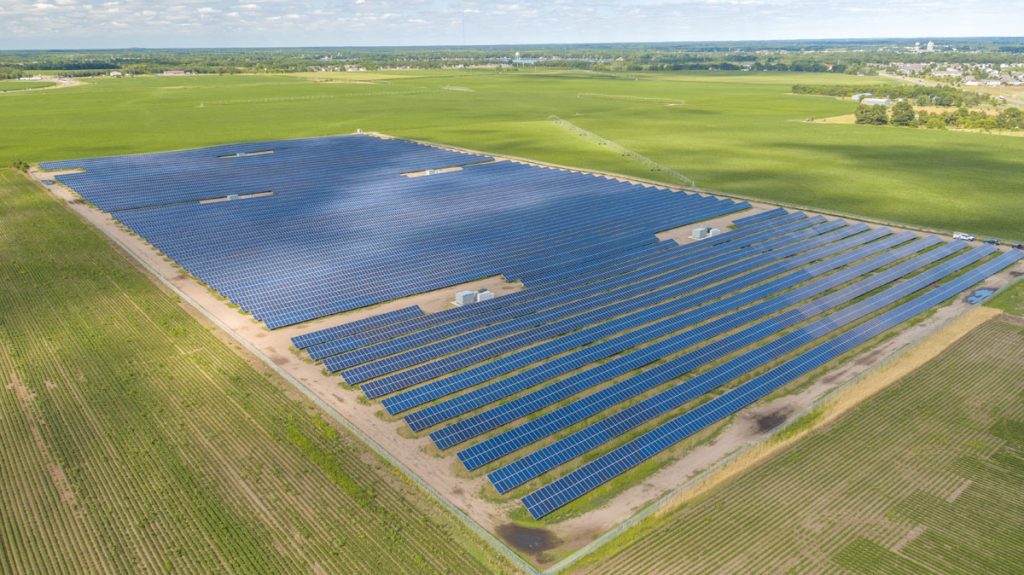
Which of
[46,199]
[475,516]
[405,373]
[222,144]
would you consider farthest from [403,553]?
[222,144]

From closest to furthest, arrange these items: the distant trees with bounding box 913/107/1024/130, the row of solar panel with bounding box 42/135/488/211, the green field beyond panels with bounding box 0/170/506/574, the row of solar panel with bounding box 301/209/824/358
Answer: the green field beyond panels with bounding box 0/170/506/574 < the row of solar panel with bounding box 301/209/824/358 < the row of solar panel with bounding box 42/135/488/211 < the distant trees with bounding box 913/107/1024/130

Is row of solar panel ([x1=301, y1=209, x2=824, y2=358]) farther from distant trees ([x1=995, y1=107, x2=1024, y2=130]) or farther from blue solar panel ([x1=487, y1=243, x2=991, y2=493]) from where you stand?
distant trees ([x1=995, y1=107, x2=1024, y2=130])

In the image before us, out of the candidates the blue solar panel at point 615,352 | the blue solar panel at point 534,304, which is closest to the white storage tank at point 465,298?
the blue solar panel at point 534,304

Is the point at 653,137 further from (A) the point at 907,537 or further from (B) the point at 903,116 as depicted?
(A) the point at 907,537

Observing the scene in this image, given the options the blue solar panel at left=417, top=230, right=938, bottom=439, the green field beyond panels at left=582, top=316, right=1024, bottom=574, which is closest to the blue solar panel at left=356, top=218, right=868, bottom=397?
the blue solar panel at left=417, top=230, right=938, bottom=439

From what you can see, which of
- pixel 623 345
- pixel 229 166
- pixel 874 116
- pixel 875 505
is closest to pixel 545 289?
pixel 623 345

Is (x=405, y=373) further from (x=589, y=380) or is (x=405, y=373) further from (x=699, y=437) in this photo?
(x=699, y=437)
